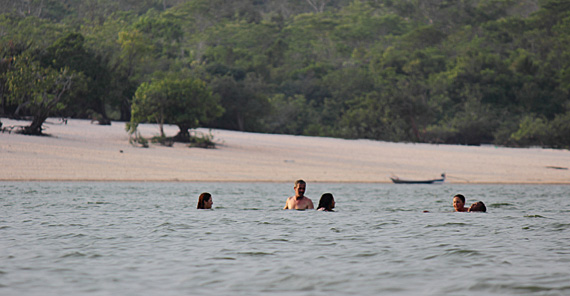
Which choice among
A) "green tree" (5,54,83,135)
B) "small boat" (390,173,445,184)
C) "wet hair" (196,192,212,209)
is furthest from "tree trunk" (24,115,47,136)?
"wet hair" (196,192,212,209)

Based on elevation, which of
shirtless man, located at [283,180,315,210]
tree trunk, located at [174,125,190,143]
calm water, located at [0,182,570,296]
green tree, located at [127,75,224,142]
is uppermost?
green tree, located at [127,75,224,142]

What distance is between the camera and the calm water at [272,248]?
7.52m

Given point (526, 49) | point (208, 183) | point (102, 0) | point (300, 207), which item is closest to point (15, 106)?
point (208, 183)

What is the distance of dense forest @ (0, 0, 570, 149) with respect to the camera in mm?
38031

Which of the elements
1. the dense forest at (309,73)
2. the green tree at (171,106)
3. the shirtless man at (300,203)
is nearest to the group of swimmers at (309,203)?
the shirtless man at (300,203)

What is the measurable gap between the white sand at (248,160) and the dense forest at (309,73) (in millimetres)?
2379

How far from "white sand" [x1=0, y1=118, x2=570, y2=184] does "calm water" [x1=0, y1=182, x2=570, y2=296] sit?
7311mm

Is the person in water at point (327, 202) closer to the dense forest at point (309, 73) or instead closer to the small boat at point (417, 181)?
the small boat at point (417, 181)

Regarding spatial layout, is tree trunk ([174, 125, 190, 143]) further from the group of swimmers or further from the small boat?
the group of swimmers

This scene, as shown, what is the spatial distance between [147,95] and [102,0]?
6868cm

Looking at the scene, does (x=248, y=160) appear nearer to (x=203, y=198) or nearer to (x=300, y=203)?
(x=203, y=198)

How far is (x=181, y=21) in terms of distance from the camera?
93.4 metres

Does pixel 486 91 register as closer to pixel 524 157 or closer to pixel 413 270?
pixel 524 157

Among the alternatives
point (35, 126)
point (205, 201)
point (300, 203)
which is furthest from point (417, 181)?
point (35, 126)
